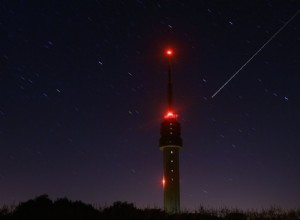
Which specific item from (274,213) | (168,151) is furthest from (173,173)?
(274,213)

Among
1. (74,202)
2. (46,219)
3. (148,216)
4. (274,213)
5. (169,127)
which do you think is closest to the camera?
(46,219)

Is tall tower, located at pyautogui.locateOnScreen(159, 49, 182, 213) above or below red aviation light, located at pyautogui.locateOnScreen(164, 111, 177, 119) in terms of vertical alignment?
below

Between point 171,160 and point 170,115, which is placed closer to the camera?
point 171,160

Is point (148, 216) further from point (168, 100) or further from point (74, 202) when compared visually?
point (168, 100)

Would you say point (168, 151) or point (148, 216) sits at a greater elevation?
point (168, 151)

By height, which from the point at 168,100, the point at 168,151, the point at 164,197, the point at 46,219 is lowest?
the point at 46,219

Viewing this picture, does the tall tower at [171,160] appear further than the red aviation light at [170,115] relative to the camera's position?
No

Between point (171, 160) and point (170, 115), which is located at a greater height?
point (170, 115)

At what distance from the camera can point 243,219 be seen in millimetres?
18562

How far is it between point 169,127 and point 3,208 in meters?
134

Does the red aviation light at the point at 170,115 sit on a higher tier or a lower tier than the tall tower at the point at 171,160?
higher

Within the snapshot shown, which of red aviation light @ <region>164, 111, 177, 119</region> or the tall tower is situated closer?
the tall tower

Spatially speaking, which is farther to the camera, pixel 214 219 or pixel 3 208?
pixel 3 208

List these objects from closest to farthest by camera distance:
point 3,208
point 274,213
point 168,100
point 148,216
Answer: point 148,216 < point 274,213 < point 3,208 < point 168,100
